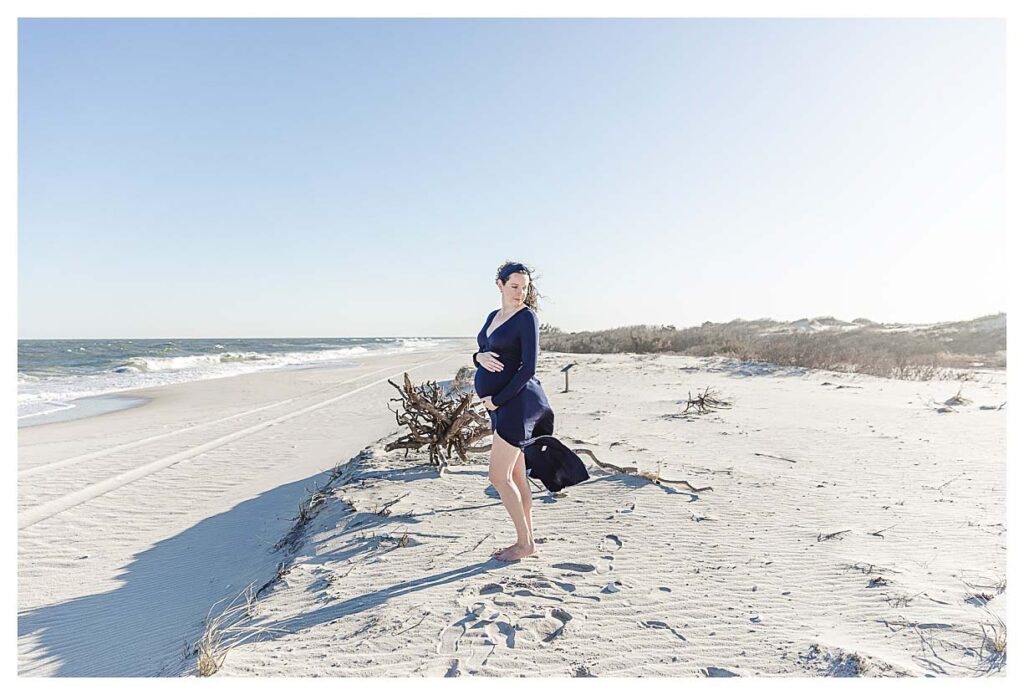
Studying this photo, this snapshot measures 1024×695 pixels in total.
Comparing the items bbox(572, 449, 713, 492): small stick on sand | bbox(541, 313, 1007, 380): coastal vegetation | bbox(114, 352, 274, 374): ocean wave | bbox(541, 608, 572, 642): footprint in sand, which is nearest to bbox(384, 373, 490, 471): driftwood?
bbox(572, 449, 713, 492): small stick on sand

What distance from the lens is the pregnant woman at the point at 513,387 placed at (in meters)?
3.80

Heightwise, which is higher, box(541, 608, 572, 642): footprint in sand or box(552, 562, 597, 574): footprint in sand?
box(552, 562, 597, 574): footprint in sand

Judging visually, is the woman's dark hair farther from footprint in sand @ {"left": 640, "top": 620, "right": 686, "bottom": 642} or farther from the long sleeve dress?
footprint in sand @ {"left": 640, "top": 620, "right": 686, "bottom": 642}

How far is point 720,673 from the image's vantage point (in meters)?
2.69

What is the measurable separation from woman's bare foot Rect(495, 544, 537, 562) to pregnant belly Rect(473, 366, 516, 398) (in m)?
1.12

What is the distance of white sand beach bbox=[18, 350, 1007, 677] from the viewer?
291 centimetres

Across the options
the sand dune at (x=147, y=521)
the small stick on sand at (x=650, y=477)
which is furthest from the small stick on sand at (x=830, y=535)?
the sand dune at (x=147, y=521)

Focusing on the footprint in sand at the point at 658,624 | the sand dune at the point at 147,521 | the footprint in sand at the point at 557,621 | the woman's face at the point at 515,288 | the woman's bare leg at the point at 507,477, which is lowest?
the sand dune at the point at 147,521

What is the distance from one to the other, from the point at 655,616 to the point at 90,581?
4.52m

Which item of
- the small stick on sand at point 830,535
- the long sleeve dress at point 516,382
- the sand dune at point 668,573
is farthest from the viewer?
the small stick on sand at point 830,535

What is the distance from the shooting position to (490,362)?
3799 mm

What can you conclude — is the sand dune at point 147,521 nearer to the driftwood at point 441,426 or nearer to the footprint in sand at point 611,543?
the driftwood at point 441,426

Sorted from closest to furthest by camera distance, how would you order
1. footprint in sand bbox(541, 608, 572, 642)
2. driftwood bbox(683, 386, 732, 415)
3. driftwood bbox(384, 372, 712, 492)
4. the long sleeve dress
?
footprint in sand bbox(541, 608, 572, 642) → the long sleeve dress → driftwood bbox(384, 372, 712, 492) → driftwood bbox(683, 386, 732, 415)

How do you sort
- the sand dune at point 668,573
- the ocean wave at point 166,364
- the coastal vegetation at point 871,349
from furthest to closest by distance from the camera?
the ocean wave at point 166,364, the coastal vegetation at point 871,349, the sand dune at point 668,573
